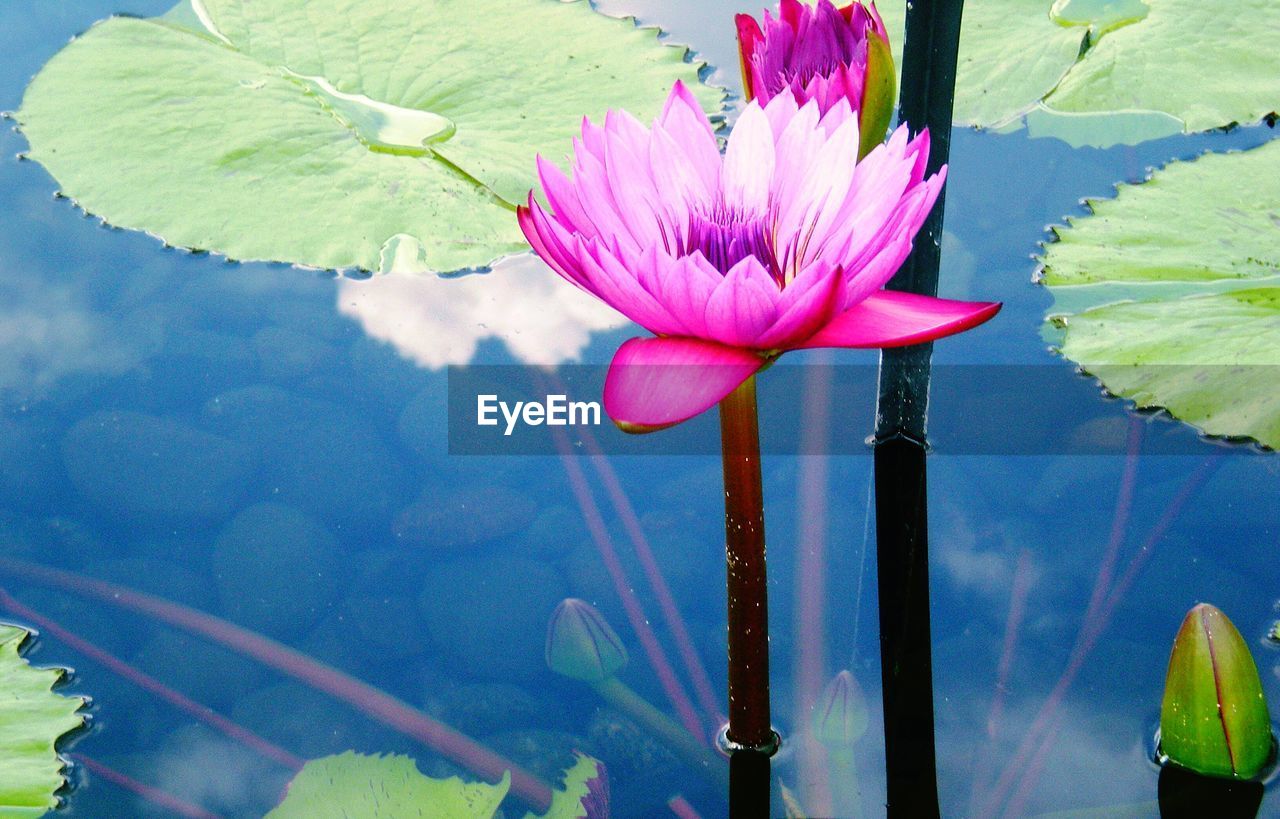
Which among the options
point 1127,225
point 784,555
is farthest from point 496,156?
point 1127,225

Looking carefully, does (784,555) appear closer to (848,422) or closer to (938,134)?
(848,422)

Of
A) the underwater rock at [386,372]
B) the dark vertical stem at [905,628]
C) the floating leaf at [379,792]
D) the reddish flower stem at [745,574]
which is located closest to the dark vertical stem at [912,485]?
the dark vertical stem at [905,628]

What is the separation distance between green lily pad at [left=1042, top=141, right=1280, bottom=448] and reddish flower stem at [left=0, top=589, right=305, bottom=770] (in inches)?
36.2

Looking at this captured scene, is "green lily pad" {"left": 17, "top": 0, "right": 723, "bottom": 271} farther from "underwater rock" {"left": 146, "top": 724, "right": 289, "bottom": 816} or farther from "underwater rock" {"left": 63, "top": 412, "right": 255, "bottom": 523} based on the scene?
"underwater rock" {"left": 146, "top": 724, "right": 289, "bottom": 816}

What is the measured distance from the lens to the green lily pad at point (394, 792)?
34.2 inches

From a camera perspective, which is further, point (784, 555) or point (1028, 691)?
point (784, 555)

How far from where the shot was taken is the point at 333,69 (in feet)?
5.44

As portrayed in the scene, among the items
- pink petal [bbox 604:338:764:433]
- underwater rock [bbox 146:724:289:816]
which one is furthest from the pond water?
pink petal [bbox 604:338:764:433]

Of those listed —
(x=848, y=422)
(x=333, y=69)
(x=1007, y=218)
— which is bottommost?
(x=848, y=422)

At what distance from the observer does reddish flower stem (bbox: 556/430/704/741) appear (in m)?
0.96

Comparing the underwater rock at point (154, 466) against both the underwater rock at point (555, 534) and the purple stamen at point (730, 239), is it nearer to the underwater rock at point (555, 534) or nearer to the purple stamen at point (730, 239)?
the underwater rock at point (555, 534)

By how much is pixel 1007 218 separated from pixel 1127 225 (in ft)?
0.49

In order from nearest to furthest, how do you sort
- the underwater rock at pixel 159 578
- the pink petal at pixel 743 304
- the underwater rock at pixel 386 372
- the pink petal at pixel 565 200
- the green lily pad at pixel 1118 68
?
the pink petal at pixel 743 304, the pink petal at pixel 565 200, the underwater rock at pixel 159 578, the underwater rock at pixel 386 372, the green lily pad at pixel 1118 68

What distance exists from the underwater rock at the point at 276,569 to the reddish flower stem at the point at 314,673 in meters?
0.02
